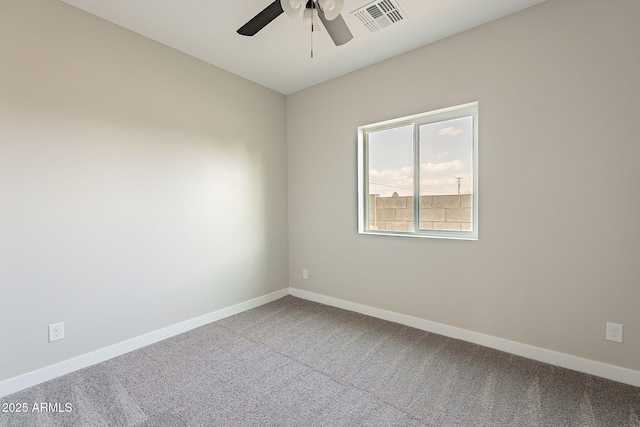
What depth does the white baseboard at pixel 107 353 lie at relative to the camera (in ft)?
6.16

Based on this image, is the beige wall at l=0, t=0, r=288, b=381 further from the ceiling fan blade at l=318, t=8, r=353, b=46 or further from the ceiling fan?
the ceiling fan blade at l=318, t=8, r=353, b=46

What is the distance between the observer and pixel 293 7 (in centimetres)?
170

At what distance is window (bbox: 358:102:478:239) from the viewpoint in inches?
103

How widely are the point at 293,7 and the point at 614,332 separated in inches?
116

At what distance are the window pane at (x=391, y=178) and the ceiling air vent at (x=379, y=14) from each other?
0.98 meters

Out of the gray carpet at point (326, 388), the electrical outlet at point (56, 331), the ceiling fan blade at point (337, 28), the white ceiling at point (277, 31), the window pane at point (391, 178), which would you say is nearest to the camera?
the gray carpet at point (326, 388)

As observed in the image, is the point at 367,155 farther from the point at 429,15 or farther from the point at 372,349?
the point at 372,349

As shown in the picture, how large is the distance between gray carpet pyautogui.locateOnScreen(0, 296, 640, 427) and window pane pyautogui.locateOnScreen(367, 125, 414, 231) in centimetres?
120

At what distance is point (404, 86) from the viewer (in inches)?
111

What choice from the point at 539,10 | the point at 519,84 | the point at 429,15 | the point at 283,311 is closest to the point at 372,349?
the point at 283,311

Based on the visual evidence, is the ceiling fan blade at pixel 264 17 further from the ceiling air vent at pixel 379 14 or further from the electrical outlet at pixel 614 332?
the electrical outlet at pixel 614 332

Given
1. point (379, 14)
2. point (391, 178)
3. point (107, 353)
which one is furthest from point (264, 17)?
point (107, 353)

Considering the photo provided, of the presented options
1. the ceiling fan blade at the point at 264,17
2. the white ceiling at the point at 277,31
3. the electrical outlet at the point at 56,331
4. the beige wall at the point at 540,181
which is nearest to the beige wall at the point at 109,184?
the electrical outlet at the point at 56,331

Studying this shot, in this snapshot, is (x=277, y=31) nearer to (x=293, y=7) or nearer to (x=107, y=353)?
(x=293, y=7)
